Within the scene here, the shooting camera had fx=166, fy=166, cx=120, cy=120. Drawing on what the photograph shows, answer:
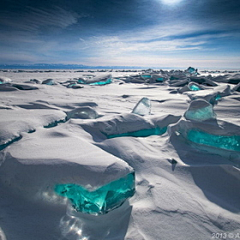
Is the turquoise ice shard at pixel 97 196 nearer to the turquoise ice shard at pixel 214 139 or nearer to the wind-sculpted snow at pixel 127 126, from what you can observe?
the wind-sculpted snow at pixel 127 126

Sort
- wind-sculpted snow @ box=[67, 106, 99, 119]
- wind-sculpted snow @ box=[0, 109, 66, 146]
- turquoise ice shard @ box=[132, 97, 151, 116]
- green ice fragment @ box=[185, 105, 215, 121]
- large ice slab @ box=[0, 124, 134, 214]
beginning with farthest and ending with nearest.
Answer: turquoise ice shard @ box=[132, 97, 151, 116]
wind-sculpted snow @ box=[67, 106, 99, 119]
green ice fragment @ box=[185, 105, 215, 121]
wind-sculpted snow @ box=[0, 109, 66, 146]
large ice slab @ box=[0, 124, 134, 214]

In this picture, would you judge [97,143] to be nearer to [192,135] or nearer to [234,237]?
[192,135]

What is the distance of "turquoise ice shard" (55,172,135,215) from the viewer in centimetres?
85

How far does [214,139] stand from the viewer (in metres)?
1.48

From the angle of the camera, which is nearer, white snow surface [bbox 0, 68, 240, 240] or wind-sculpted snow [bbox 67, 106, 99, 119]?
white snow surface [bbox 0, 68, 240, 240]

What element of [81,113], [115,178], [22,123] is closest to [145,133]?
[81,113]

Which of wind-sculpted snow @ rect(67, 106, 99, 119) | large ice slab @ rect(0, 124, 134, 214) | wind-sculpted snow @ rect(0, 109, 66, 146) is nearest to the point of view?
large ice slab @ rect(0, 124, 134, 214)

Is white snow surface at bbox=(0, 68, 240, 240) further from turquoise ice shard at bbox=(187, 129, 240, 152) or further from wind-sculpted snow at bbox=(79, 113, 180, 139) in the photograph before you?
wind-sculpted snow at bbox=(79, 113, 180, 139)

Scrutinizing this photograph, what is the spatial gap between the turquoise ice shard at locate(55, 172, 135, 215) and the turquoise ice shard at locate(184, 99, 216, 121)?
1148 millimetres

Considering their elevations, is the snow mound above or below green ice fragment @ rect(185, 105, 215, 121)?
below

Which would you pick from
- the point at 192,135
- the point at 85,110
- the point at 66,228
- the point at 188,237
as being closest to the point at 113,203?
the point at 66,228

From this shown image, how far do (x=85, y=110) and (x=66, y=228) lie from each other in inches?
61.6

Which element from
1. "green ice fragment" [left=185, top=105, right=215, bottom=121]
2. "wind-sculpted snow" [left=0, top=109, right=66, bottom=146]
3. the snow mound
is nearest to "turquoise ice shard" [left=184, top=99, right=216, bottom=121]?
"green ice fragment" [left=185, top=105, right=215, bottom=121]

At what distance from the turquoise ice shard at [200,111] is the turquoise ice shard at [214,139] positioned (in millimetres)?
210
